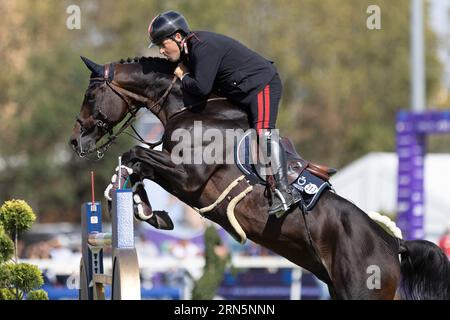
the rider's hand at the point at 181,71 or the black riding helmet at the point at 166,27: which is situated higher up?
the black riding helmet at the point at 166,27

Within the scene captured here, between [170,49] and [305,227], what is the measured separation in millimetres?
1709

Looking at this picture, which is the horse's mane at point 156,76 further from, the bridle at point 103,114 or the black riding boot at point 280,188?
the black riding boot at point 280,188

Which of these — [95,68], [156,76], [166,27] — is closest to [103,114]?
[95,68]

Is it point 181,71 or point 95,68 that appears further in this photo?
point 95,68

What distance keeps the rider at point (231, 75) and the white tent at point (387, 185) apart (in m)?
14.0

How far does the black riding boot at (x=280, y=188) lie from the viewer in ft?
22.9

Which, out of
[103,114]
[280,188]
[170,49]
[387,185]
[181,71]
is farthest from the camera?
[387,185]

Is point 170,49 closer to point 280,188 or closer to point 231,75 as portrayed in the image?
point 231,75

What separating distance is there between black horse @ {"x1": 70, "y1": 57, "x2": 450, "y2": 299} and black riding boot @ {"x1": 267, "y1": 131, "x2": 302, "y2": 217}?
0.13m

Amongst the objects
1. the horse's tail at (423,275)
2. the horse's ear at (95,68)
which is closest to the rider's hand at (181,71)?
the horse's ear at (95,68)

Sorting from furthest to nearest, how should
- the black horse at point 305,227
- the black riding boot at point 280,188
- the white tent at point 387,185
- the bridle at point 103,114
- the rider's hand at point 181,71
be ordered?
the white tent at point 387,185, the bridle at point 103,114, the rider's hand at point 181,71, the black horse at point 305,227, the black riding boot at point 280,188

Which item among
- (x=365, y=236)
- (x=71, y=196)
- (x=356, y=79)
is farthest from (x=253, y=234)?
(x=356, y=79)

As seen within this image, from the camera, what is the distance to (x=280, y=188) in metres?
7.00
